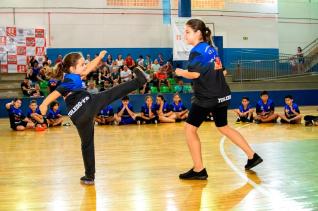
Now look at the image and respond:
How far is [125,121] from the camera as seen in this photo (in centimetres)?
1256

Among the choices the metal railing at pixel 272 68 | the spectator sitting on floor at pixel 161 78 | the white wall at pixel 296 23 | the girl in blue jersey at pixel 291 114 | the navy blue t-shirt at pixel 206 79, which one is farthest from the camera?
the white wall at pixel 296 23

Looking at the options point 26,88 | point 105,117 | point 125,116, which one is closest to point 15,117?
point 105,117

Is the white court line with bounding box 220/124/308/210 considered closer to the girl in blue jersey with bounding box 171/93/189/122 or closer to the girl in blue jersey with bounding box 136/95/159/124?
the girl in blue jersey with bounding box 136/95/159/124

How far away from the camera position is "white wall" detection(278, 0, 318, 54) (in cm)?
2461

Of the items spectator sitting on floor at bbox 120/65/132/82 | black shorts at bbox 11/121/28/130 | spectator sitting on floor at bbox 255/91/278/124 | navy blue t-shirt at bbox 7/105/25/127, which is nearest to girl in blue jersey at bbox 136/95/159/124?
spectator sitting on floor at bbox 255/91/278/124

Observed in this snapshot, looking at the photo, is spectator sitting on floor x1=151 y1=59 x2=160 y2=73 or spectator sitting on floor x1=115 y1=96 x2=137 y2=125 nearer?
spectator sitting on floor x1=115 y1=96 x2=137 y2=125

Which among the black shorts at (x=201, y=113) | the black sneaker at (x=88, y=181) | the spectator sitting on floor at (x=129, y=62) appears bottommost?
the black sneaker at (x=88, y=181)

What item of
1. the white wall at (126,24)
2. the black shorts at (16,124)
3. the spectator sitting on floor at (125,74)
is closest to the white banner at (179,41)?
the spectator sitting on floor at (125,74)

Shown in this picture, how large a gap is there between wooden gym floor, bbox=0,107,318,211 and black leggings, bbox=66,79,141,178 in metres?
0.32

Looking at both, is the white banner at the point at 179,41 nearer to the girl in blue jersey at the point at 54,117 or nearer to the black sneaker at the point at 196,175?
the girl in blue jersey at the point at 54,117

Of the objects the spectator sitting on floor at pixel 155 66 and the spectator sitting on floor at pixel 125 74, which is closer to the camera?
the spectator sitting on floor at pixel 125 74

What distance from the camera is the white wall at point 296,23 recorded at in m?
24.6

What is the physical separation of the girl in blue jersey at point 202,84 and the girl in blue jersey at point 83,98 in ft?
2.25

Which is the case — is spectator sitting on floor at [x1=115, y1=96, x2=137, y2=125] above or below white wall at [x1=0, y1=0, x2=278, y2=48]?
below
